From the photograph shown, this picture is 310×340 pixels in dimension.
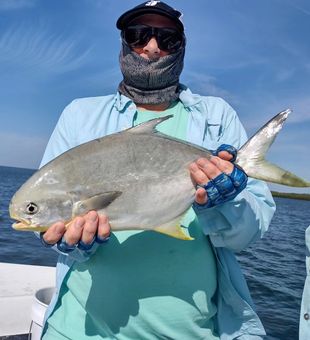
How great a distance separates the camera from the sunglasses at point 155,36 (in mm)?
3229

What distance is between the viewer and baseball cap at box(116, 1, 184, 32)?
317 centimetres

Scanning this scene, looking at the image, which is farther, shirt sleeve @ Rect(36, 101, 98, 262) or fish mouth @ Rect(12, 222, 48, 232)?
shirt sleeve @ Rect(36, 101, 98, 262)

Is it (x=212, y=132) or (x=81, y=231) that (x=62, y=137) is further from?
(x=212, y=132)

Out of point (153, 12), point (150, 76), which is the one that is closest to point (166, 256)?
point (150, 76)

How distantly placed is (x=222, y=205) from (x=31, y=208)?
111cm

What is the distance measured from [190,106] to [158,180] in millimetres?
767

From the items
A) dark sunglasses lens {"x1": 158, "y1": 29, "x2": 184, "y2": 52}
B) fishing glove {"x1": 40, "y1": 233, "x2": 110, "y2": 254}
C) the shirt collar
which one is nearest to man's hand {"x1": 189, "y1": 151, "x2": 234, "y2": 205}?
fishing glove {"x1": 40, "y1": 233, "x2": 110, "y2": 254}

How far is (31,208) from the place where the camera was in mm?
2664

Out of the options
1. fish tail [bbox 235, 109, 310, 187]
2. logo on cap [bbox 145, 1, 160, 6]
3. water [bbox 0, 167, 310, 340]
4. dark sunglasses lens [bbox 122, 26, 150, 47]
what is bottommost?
water [bbox 0, 167, 310, 340]

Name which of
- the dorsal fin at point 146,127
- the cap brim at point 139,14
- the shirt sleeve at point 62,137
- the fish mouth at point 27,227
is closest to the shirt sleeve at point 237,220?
the dorsal fin at point 146,127

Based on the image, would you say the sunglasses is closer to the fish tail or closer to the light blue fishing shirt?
the light blue fishing shirt

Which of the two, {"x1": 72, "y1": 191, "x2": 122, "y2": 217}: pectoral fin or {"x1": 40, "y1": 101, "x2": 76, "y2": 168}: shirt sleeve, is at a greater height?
{"x1": 40, "y1": 101, "x2": 76, "y2": 168}: shirt sleeve

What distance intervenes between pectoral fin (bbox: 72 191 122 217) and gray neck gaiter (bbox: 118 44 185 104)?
3.08 feet

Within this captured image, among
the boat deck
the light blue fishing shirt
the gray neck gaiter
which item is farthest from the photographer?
the boat deck
